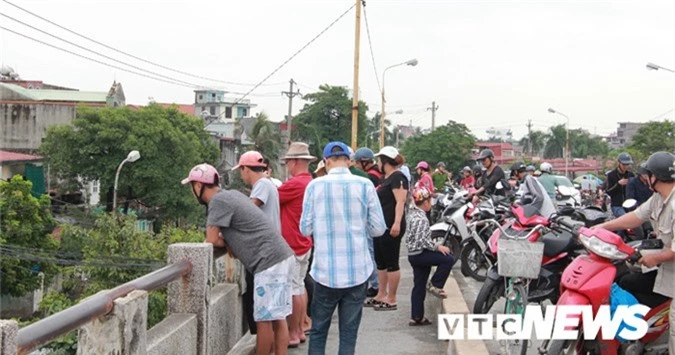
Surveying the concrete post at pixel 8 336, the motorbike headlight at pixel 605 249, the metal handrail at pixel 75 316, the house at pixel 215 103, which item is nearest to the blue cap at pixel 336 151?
the metal handrail at pixel 75 316

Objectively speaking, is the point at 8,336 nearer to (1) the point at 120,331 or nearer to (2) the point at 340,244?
(1) the point at 120,331

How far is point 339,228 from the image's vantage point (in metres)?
4.74

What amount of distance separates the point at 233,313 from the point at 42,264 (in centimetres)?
2805

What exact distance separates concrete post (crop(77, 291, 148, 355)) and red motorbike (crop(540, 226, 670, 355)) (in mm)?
2557

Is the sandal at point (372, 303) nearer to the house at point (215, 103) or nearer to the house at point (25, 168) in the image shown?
the house at point (25, 168)

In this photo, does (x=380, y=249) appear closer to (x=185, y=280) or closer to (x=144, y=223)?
(x=185, y=280)

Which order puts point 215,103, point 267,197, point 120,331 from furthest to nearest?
point 215,103, point 267,197, point 120,331

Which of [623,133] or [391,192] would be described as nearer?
[391,192]

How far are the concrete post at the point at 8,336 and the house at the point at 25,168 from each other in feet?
133

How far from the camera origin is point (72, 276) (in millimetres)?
31297

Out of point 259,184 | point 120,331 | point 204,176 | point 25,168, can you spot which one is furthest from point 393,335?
point 25,168

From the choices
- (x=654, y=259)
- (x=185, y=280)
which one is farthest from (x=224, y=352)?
(x=654, y=259)

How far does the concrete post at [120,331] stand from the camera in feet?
11.9

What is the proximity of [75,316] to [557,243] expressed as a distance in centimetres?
370
